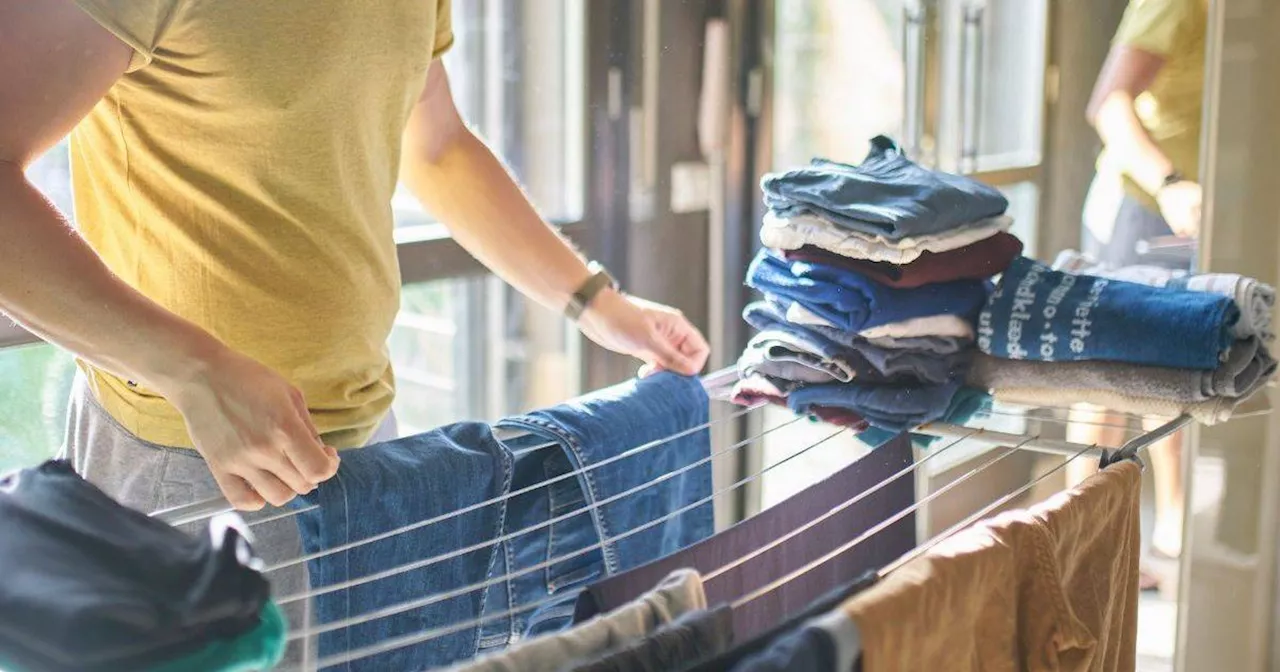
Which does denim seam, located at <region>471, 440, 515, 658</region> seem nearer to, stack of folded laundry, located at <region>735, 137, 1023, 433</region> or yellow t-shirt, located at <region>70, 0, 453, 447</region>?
yellow t-shirt, located at <region>70, 0, 453, 447</region>

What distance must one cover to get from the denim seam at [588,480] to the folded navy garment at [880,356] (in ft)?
0.95

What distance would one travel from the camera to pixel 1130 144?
1.79 metres

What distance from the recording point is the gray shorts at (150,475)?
34.2 inches

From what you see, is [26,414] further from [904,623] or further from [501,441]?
[904,623]

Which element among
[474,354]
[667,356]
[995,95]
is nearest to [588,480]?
[667,356]

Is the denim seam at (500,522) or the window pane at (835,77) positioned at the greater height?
the window pane at (835,77)

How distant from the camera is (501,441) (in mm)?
998

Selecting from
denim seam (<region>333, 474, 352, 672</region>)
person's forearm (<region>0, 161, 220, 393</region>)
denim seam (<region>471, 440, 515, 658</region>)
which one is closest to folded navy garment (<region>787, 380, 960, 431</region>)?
denim seam (<region>471, 440, 515, 658</region>)

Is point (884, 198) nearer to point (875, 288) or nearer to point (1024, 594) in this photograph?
point (875, 288)

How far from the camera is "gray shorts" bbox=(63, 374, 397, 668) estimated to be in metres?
0.87

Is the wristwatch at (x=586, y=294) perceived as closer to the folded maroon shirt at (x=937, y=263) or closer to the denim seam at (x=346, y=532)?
the folded maroon shirt at (x=937, y=263)

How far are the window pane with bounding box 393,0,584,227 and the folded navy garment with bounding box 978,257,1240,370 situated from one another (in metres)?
0.86

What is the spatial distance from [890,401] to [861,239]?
143mm

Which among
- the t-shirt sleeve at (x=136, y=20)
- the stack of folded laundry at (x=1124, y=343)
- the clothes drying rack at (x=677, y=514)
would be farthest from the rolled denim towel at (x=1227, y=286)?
the t-shirt sleeve at (x=136, y=20)
